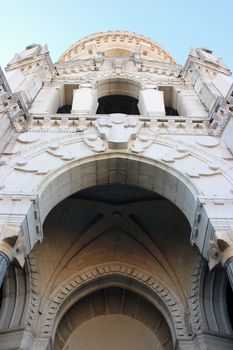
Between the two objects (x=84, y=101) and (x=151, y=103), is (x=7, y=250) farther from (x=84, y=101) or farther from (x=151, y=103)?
(x=151, y=103)

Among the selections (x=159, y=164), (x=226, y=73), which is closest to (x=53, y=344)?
(x=159, y=164)

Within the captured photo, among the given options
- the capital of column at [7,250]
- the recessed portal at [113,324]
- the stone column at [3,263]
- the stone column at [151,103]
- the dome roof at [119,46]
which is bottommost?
the stone column at [3,263]

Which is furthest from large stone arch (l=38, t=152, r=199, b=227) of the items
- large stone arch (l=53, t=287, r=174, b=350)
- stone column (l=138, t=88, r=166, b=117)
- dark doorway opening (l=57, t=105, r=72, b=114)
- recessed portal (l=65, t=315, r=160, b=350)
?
dark doorway opening (l=57, t=105, r=72, b=114)

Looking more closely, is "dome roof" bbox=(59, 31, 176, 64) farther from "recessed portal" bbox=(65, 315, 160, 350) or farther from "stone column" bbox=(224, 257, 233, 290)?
"stone column" bbox=(224, 257, 233, 290)

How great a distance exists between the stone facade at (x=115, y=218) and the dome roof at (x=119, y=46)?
1332 cm

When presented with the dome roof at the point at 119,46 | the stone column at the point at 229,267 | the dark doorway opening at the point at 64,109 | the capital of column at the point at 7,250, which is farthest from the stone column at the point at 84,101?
the dome roof at the point at 119,46

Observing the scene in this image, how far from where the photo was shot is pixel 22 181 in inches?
307

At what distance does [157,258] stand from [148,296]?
A: 4.19 ft

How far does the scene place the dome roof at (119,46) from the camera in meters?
27.2

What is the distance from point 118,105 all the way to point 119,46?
44.6 feet

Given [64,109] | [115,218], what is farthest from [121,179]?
[64,109]

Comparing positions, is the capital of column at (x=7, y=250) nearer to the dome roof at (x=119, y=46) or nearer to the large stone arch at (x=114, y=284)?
the large stone arch at (x=114, y=284)

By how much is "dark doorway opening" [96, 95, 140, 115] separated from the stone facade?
6.04 feet

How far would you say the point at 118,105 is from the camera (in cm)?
1678
